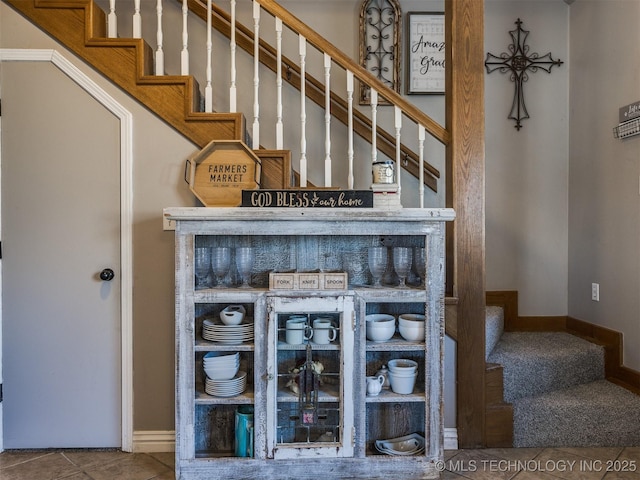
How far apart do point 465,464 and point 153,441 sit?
160 centimetres

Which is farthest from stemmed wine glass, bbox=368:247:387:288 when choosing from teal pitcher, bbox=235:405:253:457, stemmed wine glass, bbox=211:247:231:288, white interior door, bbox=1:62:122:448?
white interior door, bbox=1:62:122:448

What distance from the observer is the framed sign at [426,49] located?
10.2 ft

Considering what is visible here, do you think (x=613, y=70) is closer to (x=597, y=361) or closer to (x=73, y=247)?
(x=597, y=361)

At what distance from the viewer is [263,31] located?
3.03 m

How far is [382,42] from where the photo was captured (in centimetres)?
310

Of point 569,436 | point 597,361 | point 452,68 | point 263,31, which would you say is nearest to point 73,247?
point 263,31

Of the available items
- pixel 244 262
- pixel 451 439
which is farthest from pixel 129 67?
pixel 451 439

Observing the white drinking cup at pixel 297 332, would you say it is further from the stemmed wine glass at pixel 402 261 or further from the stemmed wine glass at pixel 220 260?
the stemmed wine glass at pixel 402 261

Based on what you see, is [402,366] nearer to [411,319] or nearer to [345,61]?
[411,319]

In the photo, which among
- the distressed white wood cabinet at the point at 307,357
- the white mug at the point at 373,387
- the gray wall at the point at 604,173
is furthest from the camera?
the gray wall at the point at 604,173

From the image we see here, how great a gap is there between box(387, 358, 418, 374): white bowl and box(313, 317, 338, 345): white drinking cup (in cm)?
34

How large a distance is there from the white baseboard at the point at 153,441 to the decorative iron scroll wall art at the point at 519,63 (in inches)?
125

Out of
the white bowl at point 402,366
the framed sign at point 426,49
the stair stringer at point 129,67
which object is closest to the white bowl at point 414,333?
the white bowl at point 402,366

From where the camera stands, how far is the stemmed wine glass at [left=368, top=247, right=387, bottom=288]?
6.48ft
